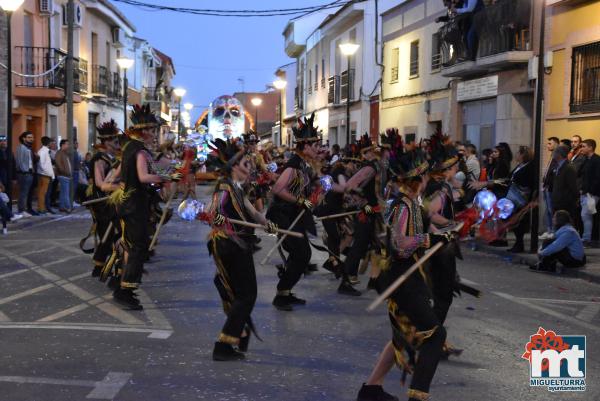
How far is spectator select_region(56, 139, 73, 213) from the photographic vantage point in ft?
69.1

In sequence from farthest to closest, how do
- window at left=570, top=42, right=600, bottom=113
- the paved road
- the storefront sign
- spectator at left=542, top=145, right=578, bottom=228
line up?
the storefront sign → window at left=570, top=42, right=600, bottom=113 → spectator at left=542, top=145, right=578, bottom=228 → the paved road

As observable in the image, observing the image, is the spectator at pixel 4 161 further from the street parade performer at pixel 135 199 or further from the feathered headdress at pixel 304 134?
the feathered headdress at pixel 304 134

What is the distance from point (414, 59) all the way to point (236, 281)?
70.2 feet

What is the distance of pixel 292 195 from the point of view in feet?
27.7

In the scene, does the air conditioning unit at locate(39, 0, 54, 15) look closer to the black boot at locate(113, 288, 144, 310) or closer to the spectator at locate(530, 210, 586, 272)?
the spectator at locate(530, 210, 586, 272)

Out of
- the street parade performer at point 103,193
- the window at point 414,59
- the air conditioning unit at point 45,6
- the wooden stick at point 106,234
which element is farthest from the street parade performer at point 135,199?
the air conditioning unit at point 45,6

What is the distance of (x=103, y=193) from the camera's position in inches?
391

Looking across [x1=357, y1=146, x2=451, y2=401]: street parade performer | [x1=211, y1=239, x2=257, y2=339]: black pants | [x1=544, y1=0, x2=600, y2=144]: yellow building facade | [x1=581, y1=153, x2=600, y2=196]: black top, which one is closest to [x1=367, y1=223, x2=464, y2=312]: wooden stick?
[x1=357, y1=146, x2=451, y2=401]: street parade performer

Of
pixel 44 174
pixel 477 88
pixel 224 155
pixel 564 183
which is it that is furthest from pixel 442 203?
pixel 477 88

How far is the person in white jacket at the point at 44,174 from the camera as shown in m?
19.6

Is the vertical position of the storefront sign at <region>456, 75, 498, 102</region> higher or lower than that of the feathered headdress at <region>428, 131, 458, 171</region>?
higher

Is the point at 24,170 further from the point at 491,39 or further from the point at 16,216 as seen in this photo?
the point at 491,39

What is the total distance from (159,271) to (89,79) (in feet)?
87.9

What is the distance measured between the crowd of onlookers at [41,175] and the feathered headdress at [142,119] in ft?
26.8
